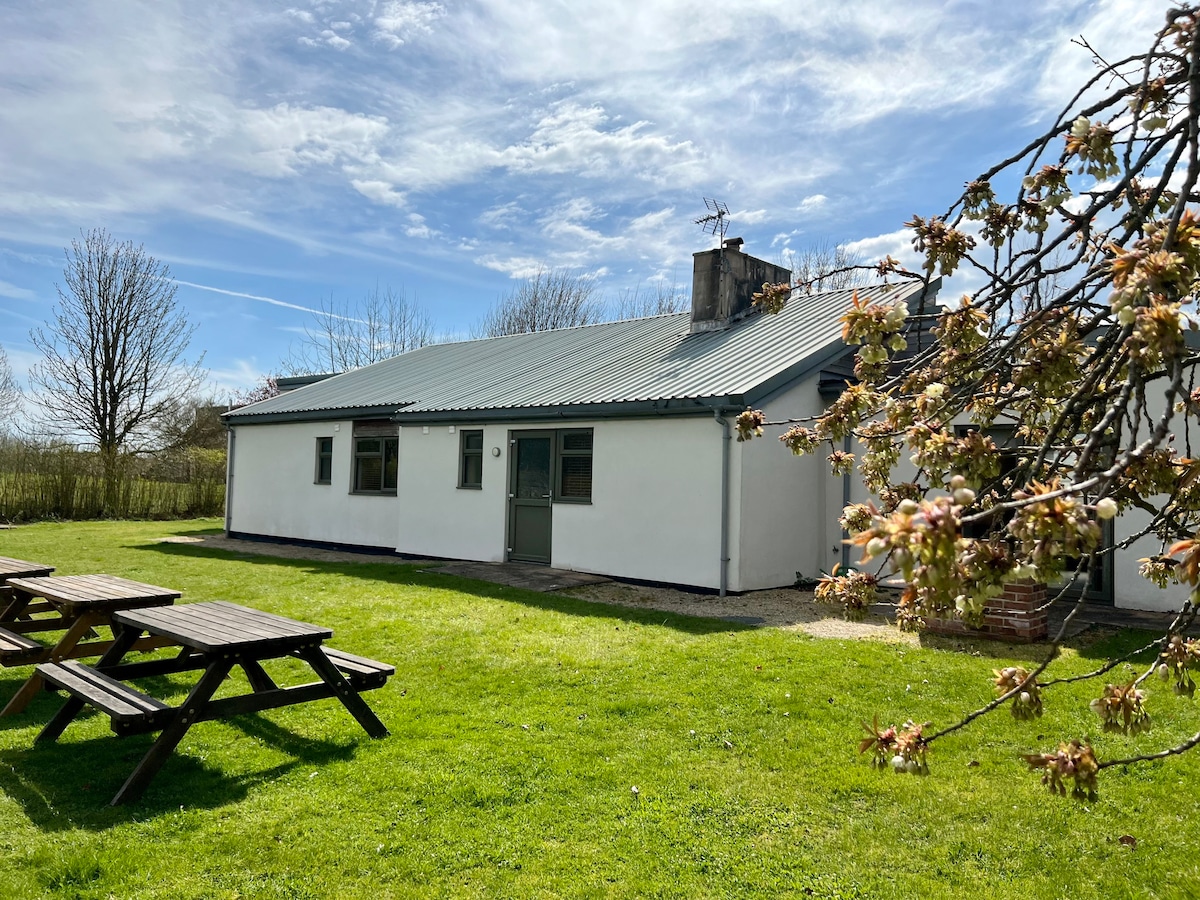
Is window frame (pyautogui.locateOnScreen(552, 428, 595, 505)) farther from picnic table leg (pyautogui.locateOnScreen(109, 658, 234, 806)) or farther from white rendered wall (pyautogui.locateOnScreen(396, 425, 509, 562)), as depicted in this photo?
picnic table leg (pyautogui.locateOnScreen(109, 658, 234, 806))

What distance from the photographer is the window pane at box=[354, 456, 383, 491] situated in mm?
16828

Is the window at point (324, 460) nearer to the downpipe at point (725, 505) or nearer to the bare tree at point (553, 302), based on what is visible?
the downpipe at point (725, 505)

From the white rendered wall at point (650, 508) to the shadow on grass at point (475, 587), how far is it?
1625mm

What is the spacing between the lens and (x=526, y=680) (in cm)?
661

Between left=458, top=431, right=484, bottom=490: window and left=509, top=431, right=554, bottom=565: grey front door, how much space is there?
2.93 ft

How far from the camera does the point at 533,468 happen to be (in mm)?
13531

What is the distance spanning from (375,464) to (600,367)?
5.36 meters

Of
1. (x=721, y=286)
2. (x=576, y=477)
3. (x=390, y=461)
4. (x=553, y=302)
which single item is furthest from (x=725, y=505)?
(x=553, y=302)

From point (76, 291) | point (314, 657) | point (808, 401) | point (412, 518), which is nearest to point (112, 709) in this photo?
point (314, 657)

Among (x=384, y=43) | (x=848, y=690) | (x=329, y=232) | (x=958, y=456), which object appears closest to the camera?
(x=958, y=456)

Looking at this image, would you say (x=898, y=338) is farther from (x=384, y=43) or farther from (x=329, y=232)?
(x=329, y=232)

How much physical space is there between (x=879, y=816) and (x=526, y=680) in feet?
10.4

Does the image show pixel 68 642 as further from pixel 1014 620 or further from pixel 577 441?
pixel 577 441

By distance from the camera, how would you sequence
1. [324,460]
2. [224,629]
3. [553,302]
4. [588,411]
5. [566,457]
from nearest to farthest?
[224,629]
[588,411]
[566,457]
[324,460]
[553,302]
